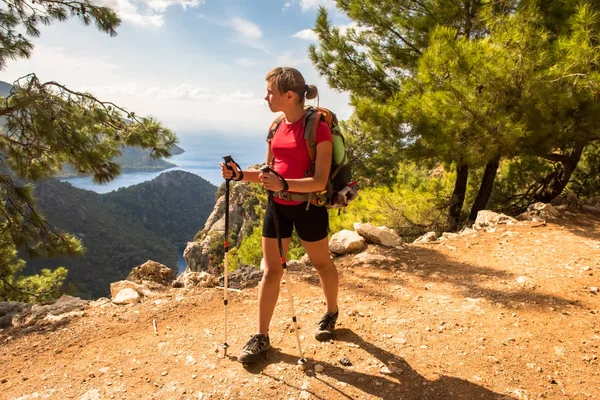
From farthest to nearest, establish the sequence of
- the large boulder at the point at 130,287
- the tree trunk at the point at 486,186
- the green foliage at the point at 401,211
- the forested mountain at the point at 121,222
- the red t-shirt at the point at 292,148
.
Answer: the forested mountain at the point at 121,222
the green foliage at the point at 401,211
the tree trunk at the point at 486,186
the large boulder at the point at 130,287
the red t-shirt at the point at 292,148

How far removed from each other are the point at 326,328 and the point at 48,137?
4862 mm

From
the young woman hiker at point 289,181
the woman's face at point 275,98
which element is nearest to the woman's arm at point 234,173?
the young woman hiker at point 289,181

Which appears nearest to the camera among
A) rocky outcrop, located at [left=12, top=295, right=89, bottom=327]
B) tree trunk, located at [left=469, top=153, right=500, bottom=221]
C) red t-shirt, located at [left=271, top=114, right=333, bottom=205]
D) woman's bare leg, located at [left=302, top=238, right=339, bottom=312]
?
red t-shirt, located at [left=271, top=114, right=333, bottom=205]

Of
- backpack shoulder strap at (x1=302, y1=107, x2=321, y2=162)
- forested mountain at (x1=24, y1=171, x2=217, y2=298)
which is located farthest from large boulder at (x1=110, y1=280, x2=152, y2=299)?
forested mountain at (x1=24, y1=171, x2=217, y2=298)

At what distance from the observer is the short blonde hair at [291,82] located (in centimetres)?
208

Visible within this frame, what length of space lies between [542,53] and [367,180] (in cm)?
934

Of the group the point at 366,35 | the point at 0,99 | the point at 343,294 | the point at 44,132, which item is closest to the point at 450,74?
the point at 366,35

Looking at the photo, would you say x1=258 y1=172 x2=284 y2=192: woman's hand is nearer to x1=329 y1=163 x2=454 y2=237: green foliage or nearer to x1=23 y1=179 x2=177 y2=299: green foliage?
x1=329 y1=163 x2=454 y2=237: green foliage

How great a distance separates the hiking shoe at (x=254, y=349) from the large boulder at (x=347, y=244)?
2.72m

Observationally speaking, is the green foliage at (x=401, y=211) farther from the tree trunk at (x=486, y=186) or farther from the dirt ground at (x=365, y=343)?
the dirt ground at (x=365, y=343)

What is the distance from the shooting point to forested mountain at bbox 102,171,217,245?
6094cm

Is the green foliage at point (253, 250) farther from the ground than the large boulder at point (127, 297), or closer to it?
closer to it

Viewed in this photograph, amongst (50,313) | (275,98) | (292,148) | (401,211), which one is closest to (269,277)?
(292,148)

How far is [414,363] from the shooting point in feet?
8.08
